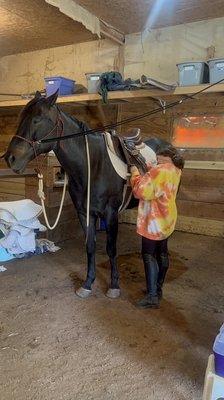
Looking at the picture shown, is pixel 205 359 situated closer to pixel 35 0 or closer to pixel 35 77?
pixel 35 0

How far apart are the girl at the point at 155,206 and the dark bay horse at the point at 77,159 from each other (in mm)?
303

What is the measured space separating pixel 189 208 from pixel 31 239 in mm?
2201

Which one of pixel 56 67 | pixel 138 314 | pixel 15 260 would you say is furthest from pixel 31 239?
pixel 56 67

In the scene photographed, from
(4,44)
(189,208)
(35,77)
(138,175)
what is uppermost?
(4,44)

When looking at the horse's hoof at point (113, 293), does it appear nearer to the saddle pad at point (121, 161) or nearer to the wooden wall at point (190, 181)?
the saddle pad at point (121, 161)

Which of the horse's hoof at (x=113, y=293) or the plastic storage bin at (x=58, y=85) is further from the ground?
the plastic storage bin at (x=58, y=85)

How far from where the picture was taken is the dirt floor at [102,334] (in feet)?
4.90

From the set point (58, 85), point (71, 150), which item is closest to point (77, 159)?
point (71, 150)

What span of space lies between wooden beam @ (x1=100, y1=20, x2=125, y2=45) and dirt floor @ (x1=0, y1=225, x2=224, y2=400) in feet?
9.72

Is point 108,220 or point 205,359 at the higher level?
point 108,220

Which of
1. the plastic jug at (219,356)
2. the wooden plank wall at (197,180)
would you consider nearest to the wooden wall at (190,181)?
the wooden plank wall at (197,180)

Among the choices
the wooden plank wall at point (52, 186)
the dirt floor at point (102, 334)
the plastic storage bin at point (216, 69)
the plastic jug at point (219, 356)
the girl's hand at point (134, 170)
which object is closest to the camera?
the plastic jug at point (219, 356)

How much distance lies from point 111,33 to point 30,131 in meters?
2.89

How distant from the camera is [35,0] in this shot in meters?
3.38
